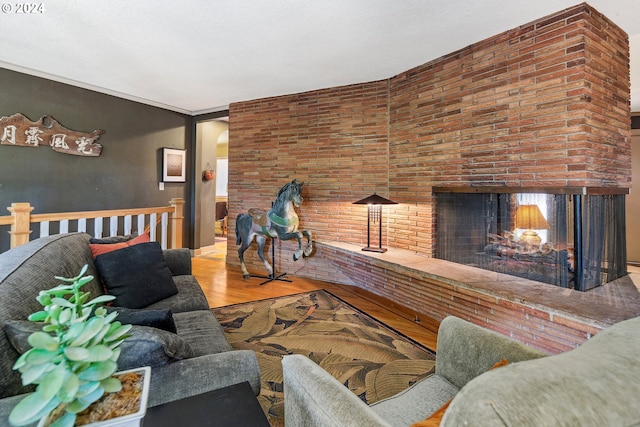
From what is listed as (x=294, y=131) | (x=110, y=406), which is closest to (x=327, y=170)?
(x=294, y=131)

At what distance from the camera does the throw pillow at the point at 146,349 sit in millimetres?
1000

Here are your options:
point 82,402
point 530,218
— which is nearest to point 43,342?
point 82,402

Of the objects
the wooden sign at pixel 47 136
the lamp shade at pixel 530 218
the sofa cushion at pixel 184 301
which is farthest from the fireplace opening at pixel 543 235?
the wooden sign at pixel 47 136

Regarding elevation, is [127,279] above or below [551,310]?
above

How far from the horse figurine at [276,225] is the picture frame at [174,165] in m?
1.72

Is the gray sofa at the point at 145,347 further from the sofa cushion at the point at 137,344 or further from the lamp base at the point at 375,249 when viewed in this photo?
the lamp base at the point at 375,249

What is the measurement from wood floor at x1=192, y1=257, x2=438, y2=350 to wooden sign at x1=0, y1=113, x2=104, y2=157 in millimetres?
2173

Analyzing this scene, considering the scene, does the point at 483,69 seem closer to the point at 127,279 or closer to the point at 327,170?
the point at 327,170

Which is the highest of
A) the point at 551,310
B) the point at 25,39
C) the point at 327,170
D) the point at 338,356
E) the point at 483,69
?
the point at 25,39

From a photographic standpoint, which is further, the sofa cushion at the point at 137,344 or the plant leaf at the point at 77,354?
the sofa cushion at the point at 137,344

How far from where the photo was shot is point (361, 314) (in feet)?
10.0

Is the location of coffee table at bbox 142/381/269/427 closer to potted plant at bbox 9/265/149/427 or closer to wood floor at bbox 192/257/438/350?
potted plant at bbox 9/265/149/427

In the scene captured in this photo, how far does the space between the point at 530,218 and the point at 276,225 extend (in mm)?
2682

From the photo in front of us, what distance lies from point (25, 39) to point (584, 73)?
4.58m
